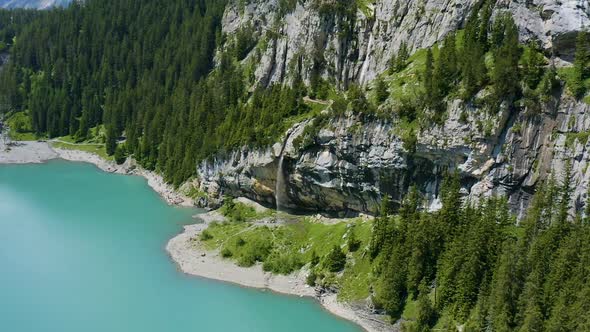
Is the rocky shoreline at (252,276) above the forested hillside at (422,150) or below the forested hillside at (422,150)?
below

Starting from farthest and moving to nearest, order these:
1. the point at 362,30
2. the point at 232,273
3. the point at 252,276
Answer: the point at 362,30 < the point at 232,273 < the point at 252,276

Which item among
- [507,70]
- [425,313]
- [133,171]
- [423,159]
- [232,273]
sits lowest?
[232,273]

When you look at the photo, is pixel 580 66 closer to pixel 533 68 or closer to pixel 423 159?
pixel 533 68

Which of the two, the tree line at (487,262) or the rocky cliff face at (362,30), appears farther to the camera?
the rocky cliff face at (362,30)

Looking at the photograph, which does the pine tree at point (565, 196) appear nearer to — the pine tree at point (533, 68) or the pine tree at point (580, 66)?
the pine tree at point (580, 66)

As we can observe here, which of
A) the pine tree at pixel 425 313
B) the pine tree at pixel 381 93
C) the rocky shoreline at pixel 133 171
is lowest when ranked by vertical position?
the pine tree at pixel 425 313

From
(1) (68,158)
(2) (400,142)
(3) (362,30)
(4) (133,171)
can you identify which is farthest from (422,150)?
(1) (68,158)

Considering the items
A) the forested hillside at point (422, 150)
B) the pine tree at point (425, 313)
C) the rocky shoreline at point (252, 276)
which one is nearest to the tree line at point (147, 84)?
the forested hillside at point (422, 150)
